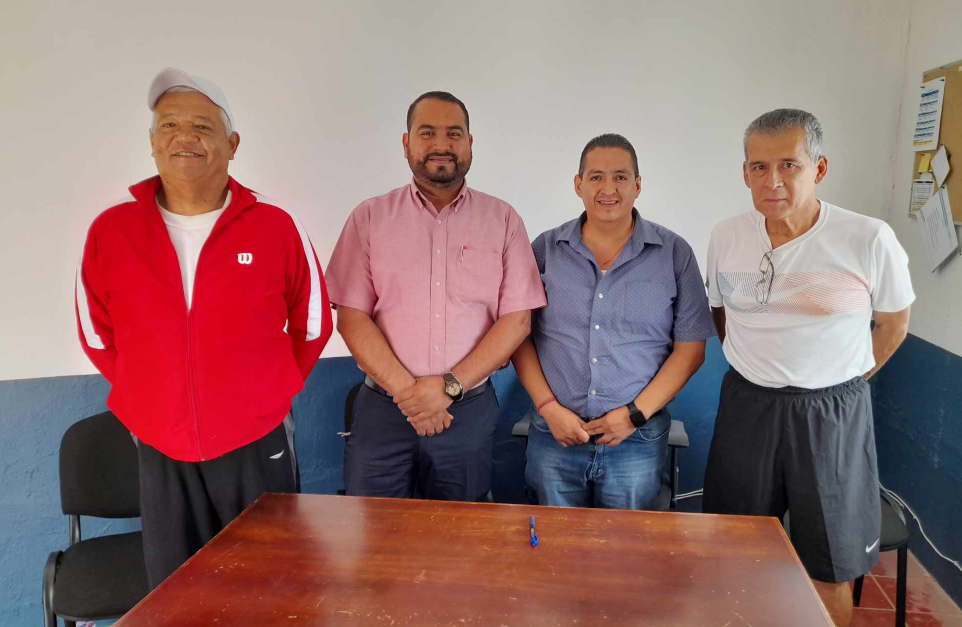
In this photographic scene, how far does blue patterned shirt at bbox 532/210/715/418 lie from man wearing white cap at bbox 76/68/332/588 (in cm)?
90

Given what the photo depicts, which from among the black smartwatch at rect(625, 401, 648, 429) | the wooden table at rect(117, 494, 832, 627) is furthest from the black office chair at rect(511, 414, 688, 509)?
the wooden table at rect(117, 494, 832, 627)

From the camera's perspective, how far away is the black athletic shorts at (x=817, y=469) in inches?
69.9

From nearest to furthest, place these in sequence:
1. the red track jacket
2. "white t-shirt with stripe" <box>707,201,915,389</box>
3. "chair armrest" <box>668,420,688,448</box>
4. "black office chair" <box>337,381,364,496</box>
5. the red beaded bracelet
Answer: the red track jacket
"white t-shirt with stripe" <box>707,201,915,389</box>
the red beaded bracelet
"chair armrest" <box>668,420,688,448</box>
"black office chair" <box>337,381,364,496</box>

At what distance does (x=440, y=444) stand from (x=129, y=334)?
38.4 inches

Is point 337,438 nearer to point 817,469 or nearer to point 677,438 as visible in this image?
point 677,438

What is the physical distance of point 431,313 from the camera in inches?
77.9

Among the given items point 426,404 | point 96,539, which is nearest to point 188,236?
point 426,404

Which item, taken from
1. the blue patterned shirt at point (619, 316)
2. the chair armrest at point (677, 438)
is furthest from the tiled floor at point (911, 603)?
the blue patterned shirt at point (619, 316)

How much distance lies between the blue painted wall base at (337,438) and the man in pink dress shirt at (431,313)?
0.71m

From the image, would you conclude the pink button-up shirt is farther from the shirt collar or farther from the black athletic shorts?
the black athletic shorts

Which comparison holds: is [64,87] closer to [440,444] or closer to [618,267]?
[440,444]

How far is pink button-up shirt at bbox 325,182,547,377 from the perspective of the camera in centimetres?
198

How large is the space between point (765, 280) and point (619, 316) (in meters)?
0.46

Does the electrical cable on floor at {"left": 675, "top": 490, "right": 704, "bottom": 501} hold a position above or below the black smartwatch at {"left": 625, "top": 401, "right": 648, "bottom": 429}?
below
